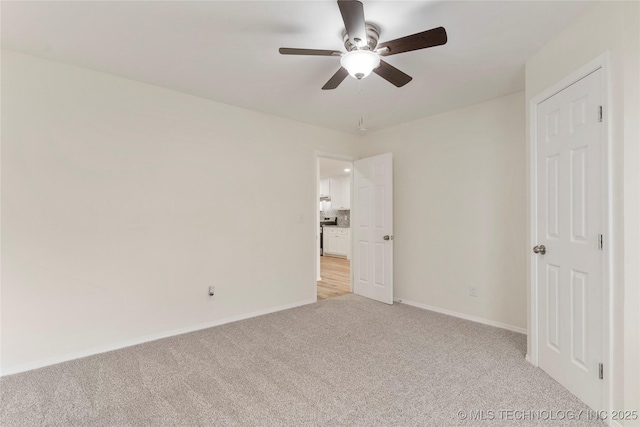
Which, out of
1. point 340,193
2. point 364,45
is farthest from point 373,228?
point 340,193

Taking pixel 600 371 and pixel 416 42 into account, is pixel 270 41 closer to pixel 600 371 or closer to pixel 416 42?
pixel 416 42

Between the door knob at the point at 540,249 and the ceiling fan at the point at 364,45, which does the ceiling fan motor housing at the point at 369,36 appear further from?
the door knob at the point at 540,249

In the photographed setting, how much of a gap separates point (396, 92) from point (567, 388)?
2.78 m

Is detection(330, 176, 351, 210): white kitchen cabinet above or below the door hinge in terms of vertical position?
above

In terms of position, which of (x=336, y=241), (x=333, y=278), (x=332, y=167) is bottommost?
(x=333, y=278)

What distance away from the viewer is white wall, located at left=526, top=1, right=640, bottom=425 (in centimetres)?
157

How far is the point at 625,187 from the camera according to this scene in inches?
63.6

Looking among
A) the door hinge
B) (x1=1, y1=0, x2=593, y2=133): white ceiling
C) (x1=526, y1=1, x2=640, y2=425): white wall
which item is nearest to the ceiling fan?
(x1=1, y1=0, x2=593, y2=133): white ceiling

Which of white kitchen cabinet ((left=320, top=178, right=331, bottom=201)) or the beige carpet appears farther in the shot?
white kitchen cabinet ((left=320, top=178, right=331, bottom=201))

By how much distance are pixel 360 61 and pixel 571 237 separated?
1.79m

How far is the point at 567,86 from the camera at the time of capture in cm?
203

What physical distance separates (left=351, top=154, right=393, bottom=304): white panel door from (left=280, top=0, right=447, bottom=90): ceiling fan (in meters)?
2.12

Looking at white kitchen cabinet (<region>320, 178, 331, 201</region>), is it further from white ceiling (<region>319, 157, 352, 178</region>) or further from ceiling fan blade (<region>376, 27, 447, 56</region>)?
ceiling fan blade (<region>376, 27, 447, 56</region>)

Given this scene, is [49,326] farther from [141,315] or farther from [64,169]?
[64,169]
